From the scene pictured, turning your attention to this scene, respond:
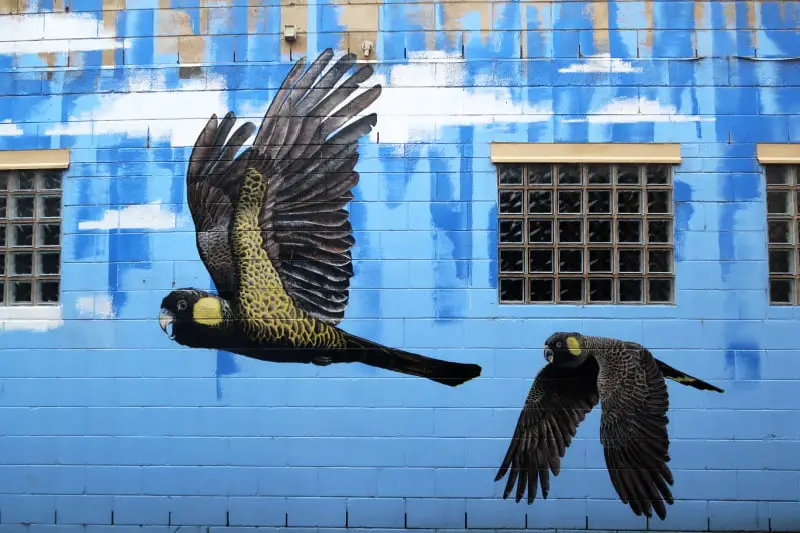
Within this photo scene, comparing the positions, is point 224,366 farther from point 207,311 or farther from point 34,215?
point 34,215

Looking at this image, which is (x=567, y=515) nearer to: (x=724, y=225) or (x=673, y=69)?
(x=724, y=225)

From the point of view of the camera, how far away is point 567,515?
454 centimetres

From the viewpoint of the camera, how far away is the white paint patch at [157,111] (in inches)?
187

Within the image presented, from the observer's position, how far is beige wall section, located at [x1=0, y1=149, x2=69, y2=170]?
4770mm

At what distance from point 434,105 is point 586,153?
1.14 m

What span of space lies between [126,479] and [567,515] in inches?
123

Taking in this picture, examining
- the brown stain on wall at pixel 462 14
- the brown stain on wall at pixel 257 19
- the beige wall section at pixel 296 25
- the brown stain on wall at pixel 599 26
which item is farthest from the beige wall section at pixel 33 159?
the brown stain on wall at pixel 599 26

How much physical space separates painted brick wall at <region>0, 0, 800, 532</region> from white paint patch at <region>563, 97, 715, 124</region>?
0.01 meters

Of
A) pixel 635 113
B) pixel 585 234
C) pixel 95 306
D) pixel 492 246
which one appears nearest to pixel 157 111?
pixel 95 306

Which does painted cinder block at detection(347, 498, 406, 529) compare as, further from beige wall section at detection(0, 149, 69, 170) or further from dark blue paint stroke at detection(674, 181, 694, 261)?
beige wall section at detection(0, 149, 69, 170)

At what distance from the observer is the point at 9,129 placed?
4832 millimetres

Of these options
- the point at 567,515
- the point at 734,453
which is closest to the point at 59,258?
the point at 567,515

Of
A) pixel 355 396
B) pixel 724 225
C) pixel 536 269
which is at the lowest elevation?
pixel 355 396

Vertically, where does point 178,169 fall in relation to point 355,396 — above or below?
above
